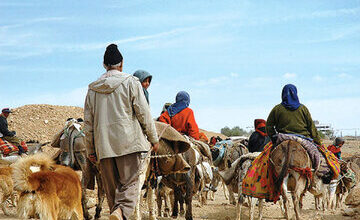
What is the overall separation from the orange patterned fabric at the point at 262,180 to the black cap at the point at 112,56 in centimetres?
402

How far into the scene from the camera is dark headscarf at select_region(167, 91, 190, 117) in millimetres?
10783

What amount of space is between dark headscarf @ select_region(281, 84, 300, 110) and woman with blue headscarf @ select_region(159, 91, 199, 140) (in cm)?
255

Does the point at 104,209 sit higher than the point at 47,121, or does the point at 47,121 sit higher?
the point at 47,121

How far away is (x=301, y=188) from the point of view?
845cm

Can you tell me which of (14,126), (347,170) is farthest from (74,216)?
(14,126)

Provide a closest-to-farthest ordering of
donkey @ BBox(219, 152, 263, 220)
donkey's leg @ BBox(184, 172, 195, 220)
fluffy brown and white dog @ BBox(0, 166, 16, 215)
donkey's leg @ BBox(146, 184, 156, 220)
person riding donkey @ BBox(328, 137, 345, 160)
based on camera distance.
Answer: donkey's leg @ BBox(146, 184, 156, 220)
donkey's leg @ BBox(184, 172, 195, 220)
donkey @ BBox(219, 152, 263, 220)
fluffy brown and white dog @ BBox(0, 166, 16, 215)
person riding donkey @ BBox(328, 137, 345, 160)

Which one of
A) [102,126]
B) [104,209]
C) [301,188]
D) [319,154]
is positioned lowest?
[104,209]

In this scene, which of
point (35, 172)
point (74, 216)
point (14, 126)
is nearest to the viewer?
point (35, 172)

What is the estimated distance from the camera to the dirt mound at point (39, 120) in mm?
33344

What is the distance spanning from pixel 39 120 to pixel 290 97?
30.8 meters

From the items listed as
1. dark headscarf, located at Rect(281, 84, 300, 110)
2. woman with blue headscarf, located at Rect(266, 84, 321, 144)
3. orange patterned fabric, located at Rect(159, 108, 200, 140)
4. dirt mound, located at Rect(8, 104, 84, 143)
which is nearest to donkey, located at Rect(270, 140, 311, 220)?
woman with blue headscarf, located at Rect(266, 84, 321, 144)

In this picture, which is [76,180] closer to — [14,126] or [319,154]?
[319,154]

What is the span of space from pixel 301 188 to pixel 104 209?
244 inches

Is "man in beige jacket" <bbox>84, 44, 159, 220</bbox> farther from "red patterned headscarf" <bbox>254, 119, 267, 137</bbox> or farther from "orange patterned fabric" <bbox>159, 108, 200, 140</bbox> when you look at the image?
"red patterned headscarf" <bbox>254, 119, 267, 137</bbox>
